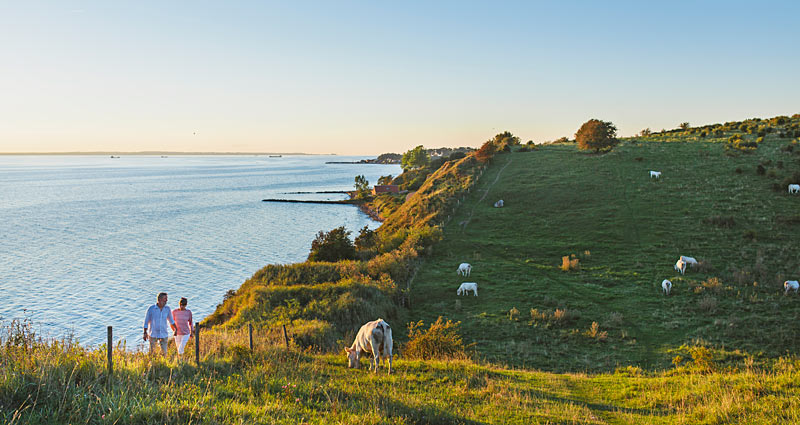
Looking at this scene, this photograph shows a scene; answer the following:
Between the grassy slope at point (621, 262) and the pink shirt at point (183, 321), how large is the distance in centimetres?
1241

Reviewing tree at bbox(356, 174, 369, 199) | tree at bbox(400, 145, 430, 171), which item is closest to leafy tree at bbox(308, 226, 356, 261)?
tree at bbox(356, 174, 369, 199)

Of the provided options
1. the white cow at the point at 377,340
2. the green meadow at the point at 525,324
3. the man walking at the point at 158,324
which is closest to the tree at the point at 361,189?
the green meadow at the point at 525,324

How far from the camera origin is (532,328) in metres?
22.6

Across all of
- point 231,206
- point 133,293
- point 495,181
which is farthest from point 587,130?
point 231,206

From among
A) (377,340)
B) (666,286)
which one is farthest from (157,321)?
(666,286)

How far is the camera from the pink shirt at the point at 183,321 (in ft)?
43.0

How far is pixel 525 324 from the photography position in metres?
23.1

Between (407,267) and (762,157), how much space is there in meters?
58.3

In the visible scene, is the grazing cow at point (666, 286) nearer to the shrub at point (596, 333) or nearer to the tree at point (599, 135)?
the shrub at point (596, 333)

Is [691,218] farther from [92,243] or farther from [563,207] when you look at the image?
[92,243]

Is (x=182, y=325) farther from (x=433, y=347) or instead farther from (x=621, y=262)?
(x=621, y=262)

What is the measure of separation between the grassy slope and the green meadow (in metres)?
0.17

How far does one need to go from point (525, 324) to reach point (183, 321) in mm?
17189

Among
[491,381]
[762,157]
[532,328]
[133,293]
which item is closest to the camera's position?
[491,381]
